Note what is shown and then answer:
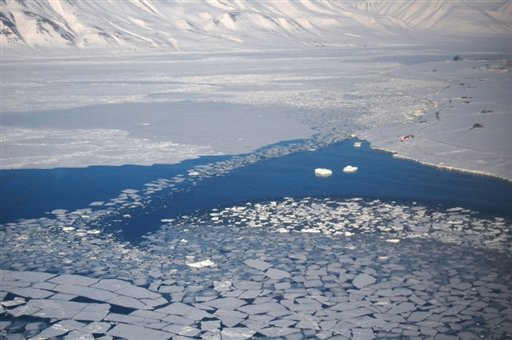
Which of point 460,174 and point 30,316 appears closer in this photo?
point 30,316

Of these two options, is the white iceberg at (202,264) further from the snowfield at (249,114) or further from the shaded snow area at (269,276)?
the snowfield at (249,114)

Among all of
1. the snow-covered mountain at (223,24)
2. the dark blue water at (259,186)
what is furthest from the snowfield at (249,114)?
the snow-covered mountain at (223,24)

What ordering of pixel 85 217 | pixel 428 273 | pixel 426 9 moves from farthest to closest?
pixel 426 9
pixel 85 217
pixel 428 273

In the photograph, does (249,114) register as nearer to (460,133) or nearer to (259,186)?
(460,133)

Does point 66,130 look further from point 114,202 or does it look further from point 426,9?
point 426,9

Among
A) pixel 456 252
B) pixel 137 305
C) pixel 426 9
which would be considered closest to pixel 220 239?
pixel 137 305

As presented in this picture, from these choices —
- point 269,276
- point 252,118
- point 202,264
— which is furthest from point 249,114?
point 269,276
